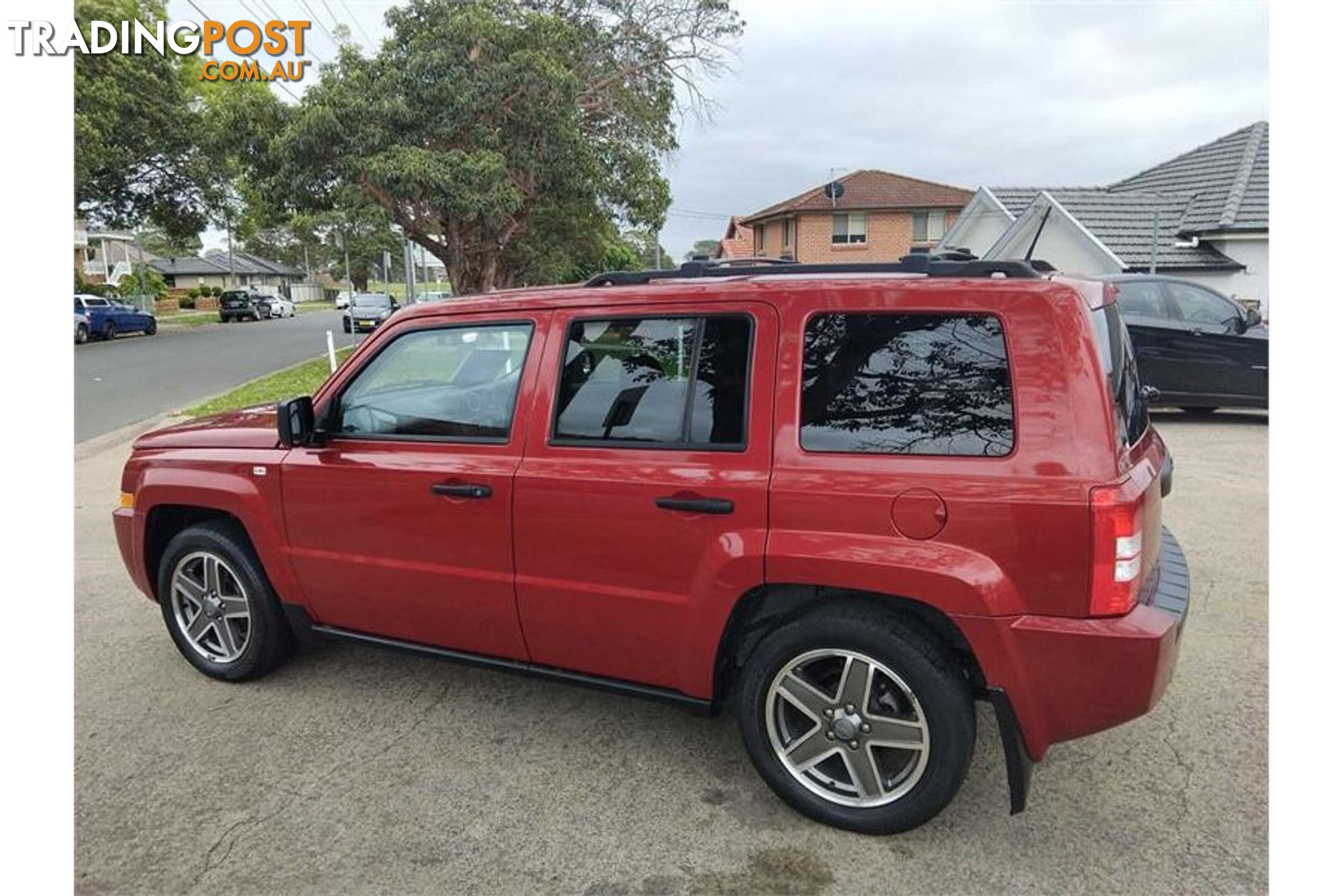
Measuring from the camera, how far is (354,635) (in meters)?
3.61

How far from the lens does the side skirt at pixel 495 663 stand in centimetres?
300

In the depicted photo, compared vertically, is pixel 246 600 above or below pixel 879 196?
below

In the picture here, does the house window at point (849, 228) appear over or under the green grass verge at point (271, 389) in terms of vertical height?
over

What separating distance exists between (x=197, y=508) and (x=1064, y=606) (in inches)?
143

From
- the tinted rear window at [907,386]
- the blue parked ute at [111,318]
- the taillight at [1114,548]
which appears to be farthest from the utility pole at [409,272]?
the blue parked ute at [111,318]

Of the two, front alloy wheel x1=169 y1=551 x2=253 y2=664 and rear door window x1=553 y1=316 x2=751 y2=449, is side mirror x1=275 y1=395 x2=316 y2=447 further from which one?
rear door window x1=553 y1=316 x2=751 y2=449

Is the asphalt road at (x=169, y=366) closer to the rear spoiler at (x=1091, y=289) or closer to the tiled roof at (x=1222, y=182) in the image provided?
the rear spoiler at (x=1091, y=289)

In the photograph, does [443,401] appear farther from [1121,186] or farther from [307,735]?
[1121,186]

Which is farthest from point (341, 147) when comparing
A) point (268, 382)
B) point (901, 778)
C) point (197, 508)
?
point (901, 778)

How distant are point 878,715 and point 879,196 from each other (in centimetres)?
4210

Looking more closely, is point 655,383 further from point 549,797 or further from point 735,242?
point 735,242

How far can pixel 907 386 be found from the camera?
8.66ft

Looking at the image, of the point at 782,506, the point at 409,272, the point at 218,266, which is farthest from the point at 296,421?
the point at 218,266

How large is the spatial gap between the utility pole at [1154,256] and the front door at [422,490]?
13683mm
